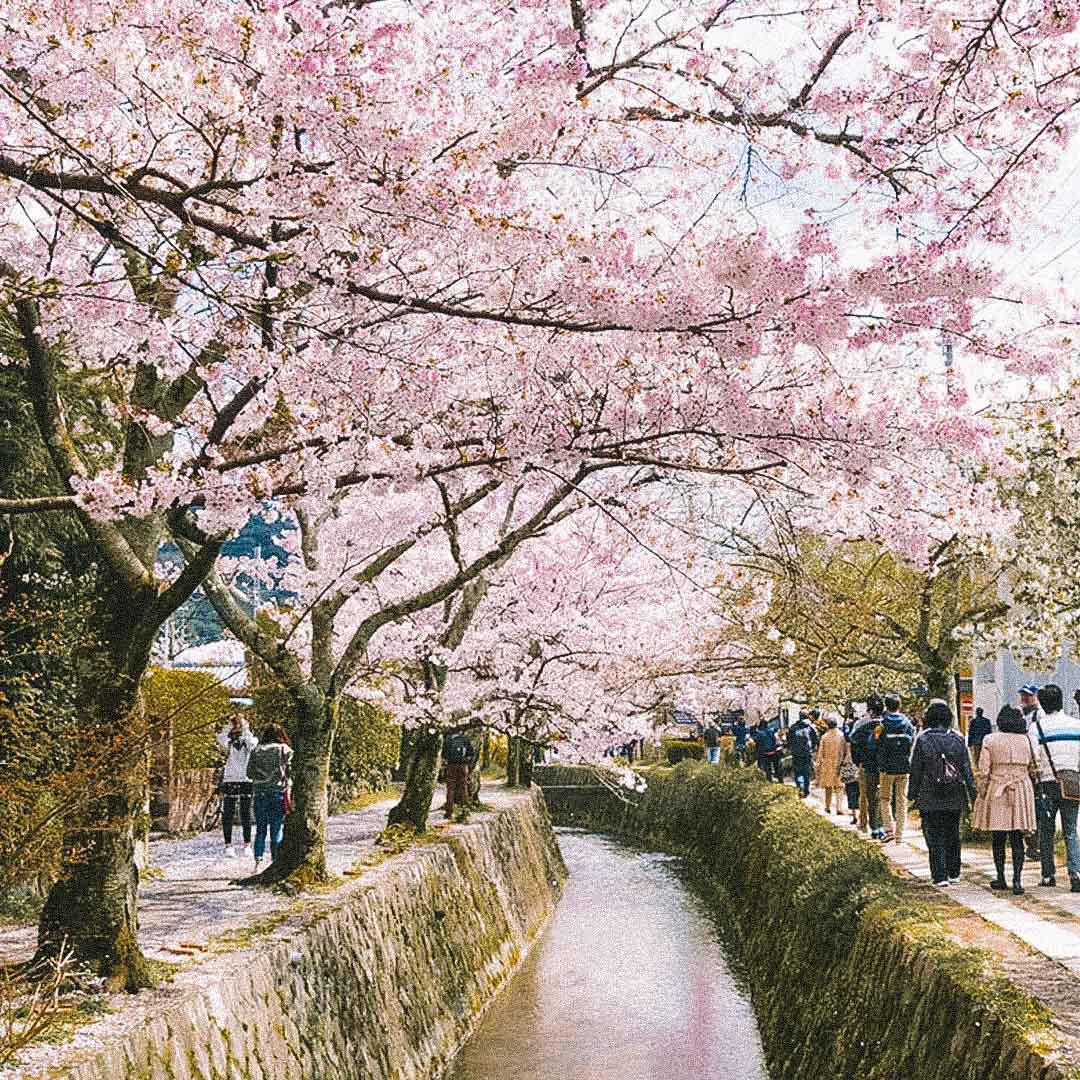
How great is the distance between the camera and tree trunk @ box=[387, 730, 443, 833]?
676 inches

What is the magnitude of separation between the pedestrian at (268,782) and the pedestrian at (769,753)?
590 inches

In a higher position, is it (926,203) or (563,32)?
(563,32)

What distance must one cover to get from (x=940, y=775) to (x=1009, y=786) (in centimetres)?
53

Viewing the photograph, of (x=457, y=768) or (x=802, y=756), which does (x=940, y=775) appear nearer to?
(x=457, y=768)

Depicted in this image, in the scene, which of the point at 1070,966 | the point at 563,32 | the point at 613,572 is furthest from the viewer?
the point at 613,572

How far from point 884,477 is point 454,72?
3664mm

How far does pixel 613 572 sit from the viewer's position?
20.5 meters

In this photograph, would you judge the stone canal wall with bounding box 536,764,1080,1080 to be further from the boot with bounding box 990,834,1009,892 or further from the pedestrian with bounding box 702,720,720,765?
the pedestrian with bounding box 702,720,720,765

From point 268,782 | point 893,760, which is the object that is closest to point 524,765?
point 268,782

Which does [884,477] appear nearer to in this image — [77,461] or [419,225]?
[419,225]

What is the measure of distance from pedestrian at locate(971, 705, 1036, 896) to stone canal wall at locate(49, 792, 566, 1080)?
5061 millimetres

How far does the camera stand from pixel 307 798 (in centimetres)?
1228

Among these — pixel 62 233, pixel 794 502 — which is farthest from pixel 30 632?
pixel 794 502

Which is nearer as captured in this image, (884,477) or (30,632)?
(884,477)
